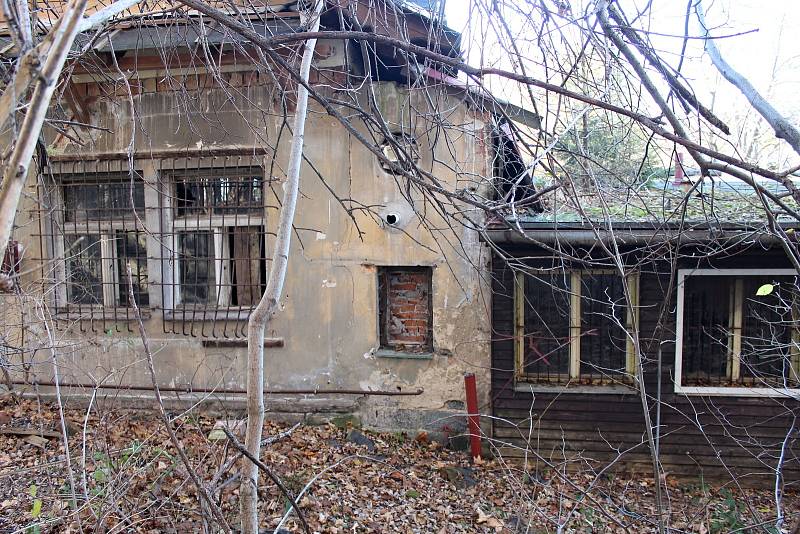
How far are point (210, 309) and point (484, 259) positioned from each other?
319cm

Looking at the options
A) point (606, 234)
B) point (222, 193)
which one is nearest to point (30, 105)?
point (606, 234)

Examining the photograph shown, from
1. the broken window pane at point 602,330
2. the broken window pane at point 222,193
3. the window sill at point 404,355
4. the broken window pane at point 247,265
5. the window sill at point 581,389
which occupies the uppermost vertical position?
the broken window pane at point 222,193

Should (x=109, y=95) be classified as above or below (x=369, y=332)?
above

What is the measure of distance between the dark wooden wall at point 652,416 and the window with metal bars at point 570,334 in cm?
17

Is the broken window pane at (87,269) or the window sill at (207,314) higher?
the broken window pane at (87,269)

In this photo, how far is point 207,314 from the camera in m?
6.11

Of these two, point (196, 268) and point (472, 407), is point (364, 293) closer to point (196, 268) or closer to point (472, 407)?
point (472, 407)

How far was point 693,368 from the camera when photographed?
18.6ft

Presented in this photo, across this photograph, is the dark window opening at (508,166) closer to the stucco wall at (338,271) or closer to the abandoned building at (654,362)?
the stucco wall at (338,271)

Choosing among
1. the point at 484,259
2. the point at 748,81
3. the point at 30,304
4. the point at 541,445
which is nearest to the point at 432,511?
the point at 541,445

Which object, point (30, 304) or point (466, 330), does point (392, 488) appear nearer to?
point (466, 330)

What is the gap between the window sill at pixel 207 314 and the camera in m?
6.00

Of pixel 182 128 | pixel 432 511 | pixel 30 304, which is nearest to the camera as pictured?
pixel 432 511

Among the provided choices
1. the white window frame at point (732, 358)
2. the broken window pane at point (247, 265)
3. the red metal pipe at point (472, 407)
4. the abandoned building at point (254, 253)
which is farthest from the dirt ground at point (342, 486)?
the broken window pane at point (247, 265)
